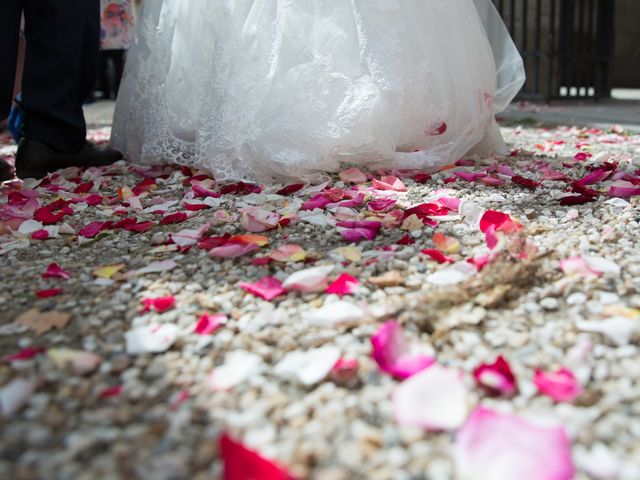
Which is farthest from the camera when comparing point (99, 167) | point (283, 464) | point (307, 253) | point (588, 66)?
point (588, 66)

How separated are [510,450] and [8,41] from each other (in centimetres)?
216

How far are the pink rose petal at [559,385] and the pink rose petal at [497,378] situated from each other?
0.03 m

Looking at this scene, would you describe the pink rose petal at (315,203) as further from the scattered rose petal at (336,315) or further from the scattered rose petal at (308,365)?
the scattered rose petal at (308,365)

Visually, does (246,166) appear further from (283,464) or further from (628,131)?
(628,131)

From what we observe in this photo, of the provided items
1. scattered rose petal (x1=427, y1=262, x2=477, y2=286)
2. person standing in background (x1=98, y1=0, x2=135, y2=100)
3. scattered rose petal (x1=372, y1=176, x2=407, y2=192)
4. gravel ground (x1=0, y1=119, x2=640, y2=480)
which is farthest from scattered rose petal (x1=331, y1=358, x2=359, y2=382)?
person standing in background (x1=98, y1=0, x2=135, y2=100)

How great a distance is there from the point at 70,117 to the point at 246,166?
83 cm

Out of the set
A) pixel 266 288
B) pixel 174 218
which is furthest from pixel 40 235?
pixel 266 288

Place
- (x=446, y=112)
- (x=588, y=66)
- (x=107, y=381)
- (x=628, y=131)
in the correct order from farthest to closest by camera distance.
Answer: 1. (x=588, y=66)
2. (x=628, y=131)
3. (x=446, y=112)
4. (x=107, y=381)

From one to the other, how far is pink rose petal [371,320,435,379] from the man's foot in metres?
1.92

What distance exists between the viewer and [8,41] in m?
2.16

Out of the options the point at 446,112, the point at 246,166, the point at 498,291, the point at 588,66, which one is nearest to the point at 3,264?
the point at 246,166

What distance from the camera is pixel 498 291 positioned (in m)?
1.04

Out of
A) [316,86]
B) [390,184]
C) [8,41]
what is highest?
[8,41]

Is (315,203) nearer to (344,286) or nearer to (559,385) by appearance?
(344,286)
